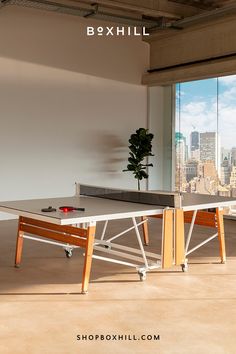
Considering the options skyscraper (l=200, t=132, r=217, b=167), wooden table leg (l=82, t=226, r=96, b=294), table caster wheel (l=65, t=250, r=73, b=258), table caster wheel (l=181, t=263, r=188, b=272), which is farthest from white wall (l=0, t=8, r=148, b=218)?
wooden table leg (l=82, t=226, r=96, b=294)

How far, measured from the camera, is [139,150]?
9.40m

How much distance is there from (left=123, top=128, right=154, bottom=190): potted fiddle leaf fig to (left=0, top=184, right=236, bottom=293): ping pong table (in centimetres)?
369

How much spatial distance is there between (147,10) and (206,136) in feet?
8.33

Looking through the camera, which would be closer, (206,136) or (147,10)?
(147,10)

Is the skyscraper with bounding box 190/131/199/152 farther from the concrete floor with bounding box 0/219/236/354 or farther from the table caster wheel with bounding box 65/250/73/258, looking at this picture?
the table caster wheel with bounding box 65/250/73/258

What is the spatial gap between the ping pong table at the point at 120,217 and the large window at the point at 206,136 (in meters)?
3.38

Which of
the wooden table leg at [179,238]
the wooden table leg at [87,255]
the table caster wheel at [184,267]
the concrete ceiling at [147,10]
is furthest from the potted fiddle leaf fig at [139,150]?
Result: the wooden table leg at [87,255]

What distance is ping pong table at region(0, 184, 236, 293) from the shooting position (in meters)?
4.25

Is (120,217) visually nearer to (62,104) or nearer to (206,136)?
(62,104)

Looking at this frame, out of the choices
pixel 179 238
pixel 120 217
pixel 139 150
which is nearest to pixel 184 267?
pixel 179 238

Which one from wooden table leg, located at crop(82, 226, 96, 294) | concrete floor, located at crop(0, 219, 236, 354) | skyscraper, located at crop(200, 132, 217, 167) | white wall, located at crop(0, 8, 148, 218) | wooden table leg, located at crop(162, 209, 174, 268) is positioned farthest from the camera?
skyscraper, located at crop(200, 132, 217, 167)

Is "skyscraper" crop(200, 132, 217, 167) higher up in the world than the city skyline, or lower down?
lower down

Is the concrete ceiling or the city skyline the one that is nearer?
the concrete ceiling

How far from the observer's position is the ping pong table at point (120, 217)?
4250 millimetres
